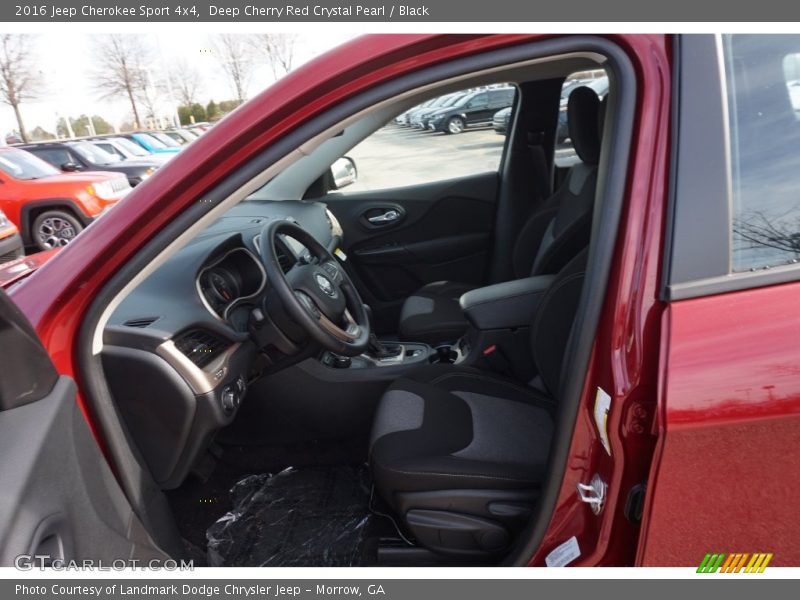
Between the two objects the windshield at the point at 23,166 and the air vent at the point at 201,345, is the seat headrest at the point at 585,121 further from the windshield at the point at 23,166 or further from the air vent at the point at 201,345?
the windshield at the point at 23,166

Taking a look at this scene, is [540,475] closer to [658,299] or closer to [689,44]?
[658,299]

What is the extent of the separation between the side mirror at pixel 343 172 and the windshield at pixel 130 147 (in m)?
10.9

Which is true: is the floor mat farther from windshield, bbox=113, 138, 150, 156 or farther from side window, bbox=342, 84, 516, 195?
windshield, bbox=113, 138, 150, 156

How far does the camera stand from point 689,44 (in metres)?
0.91

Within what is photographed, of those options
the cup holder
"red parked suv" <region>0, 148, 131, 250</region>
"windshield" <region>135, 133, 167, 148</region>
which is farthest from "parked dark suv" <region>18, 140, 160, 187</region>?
the cup holder

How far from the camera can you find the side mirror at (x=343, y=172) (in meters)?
3.29

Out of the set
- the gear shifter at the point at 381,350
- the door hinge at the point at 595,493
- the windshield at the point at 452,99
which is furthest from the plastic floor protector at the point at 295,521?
the windshield at the point at 452,99

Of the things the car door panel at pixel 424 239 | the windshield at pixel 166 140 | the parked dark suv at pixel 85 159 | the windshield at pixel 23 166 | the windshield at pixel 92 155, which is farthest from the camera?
the windshield at pixel 166 140

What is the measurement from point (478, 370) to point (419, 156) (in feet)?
7.53

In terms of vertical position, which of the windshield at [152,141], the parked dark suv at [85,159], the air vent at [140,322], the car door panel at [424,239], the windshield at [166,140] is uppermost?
the air vent at [140,322]

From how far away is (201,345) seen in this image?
1.55m

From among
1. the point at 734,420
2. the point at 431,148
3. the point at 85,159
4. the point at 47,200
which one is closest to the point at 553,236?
the point at 734,420

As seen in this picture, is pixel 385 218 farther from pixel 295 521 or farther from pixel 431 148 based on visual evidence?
pixel 295 521

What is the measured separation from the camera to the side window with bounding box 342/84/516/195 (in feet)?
10.6
